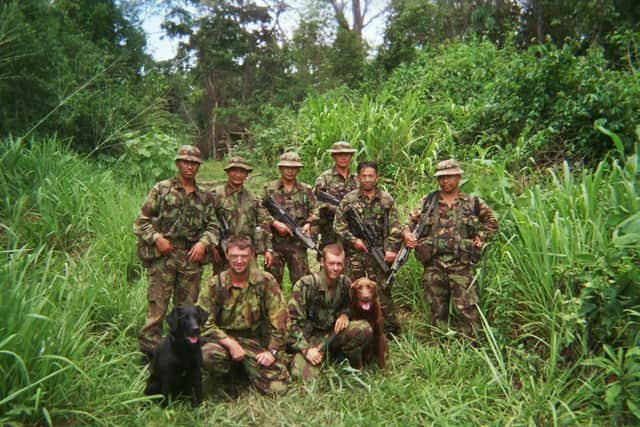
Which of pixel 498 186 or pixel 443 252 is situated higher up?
pixel 498 186

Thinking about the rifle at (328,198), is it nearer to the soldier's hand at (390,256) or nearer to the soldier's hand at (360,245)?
the soldier's hand at (360,245)

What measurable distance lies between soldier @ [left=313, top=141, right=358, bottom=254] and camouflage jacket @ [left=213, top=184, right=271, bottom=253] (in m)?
0.70

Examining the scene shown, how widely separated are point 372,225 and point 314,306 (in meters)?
1.17

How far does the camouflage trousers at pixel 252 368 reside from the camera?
3.53 meters

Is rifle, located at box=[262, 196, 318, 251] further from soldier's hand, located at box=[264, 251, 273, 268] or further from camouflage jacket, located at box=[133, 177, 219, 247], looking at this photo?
camouflage jacket, located at box=[133, 177, 219, 247]

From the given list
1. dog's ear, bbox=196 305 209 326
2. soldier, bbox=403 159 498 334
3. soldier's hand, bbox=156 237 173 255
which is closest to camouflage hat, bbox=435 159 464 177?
soldier, bbox=403 159 498 334

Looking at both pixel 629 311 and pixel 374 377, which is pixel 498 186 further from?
pixel 374 377

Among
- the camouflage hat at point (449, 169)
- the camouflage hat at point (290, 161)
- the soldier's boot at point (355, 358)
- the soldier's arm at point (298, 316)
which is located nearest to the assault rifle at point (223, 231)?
the camouflage hat at point (290, 161)

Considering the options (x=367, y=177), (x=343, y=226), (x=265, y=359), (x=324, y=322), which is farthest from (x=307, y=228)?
(x=265, y=359)

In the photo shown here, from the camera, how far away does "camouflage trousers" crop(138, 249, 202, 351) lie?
410 centimetres

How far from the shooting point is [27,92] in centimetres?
698

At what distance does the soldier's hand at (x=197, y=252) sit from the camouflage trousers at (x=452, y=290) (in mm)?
2065

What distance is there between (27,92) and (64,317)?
5.37 m

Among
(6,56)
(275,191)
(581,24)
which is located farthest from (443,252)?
(581,24)
